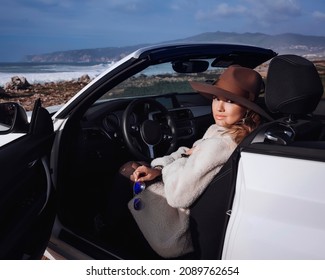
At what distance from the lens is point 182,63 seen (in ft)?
8.23

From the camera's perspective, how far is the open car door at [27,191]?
1.66 meters

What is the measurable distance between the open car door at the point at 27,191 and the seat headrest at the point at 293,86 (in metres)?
1.07

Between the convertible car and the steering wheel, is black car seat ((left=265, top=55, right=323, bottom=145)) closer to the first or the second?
the convertible car

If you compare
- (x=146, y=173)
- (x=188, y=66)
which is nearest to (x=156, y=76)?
(x=188, y=66)

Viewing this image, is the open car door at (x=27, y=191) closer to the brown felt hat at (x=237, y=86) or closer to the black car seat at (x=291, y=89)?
the brown felt hat at (x=237, y=86)

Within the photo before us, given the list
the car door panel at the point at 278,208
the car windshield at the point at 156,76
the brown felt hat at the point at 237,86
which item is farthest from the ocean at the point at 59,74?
the car door panel at the point at 278,208

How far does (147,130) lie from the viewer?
9.70 feet

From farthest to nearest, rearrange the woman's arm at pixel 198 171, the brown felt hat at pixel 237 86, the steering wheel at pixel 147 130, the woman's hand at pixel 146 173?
1. the steering wheel at pixel 147 130
2. the woman's hand at pixel 146 173
3. the brown felt hat at pixel 237 86
4. the woman's arm at pixel 198 171

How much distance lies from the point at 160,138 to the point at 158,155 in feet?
0.43

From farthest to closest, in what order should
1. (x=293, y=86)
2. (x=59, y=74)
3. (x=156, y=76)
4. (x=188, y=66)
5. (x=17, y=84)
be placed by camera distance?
(x=59, y=74)
(x=17, y=84)
(x=156, y=76)
(x=188, y=66)
(x=293, y=86)

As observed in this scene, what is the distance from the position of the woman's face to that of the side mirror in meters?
0.92

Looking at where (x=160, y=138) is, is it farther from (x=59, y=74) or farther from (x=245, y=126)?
(x=59, y=74)
